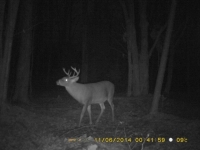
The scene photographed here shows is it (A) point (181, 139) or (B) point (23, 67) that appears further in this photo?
Result: (B) point (23, 67)

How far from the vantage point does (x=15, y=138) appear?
282 inches

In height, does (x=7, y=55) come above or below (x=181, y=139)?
above

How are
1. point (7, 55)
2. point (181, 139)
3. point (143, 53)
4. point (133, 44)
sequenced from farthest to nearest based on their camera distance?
point (143, 53) → point (133, 44) → point (7, 55) → point (181, 139)

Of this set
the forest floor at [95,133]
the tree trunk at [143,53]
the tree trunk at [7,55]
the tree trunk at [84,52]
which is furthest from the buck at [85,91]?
the tree trunk at [84,52]

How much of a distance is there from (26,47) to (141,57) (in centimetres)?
Result: 563

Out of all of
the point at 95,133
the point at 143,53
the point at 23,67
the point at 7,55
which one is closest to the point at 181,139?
the point at 95,133

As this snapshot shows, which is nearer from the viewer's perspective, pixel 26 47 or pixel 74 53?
pixel 26 47

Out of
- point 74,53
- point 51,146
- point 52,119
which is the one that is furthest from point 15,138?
point 74,53

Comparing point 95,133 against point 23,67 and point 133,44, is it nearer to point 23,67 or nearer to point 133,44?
point 23,67

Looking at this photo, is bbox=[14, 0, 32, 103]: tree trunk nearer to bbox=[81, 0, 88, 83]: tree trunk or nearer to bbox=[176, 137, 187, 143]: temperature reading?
bbox=[81, 0, 88, 83]: tree trunk

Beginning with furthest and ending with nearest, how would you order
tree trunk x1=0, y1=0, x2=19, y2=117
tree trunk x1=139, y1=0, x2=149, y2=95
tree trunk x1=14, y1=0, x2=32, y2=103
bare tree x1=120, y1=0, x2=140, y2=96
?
tree trunk x1=139, y1=0, x2=149, y2=95
bare tree x1=120, y1=0, x2=140, y2=96
tree trunk x1=14, y1=0, x2=32, y2=103
tree trunk x1=0, y1=0, x2=19, y2=117

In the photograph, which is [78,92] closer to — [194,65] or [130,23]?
[130,23]

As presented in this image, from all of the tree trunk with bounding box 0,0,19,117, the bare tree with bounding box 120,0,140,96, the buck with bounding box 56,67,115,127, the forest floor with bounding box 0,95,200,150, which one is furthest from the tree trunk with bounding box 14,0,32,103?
the bare tree with bounding box 120,0,140,96

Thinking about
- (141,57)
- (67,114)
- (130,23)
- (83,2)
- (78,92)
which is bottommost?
(67,114)
